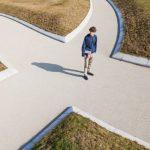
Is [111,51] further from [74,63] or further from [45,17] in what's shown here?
[45,17]

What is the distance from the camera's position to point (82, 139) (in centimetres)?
977

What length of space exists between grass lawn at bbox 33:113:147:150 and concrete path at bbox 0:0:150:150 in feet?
3.04

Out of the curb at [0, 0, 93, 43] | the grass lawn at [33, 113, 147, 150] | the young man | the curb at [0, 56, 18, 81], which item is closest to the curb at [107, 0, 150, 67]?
the young man

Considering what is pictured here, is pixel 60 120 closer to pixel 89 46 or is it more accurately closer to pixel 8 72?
pixel 89 46

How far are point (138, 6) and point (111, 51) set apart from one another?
6.16m

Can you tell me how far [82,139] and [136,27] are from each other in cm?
1038

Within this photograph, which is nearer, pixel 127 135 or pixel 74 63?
pixel 127 135

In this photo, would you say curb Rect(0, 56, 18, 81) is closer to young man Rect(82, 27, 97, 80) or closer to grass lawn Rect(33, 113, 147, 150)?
young man Rect(82, 27, 97, 80)

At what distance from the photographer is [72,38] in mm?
19062

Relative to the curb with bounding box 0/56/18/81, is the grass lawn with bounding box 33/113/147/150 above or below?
above

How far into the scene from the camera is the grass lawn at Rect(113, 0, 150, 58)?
16.2 meters

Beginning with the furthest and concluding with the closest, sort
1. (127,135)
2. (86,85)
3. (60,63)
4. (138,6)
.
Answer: (138,6) < (60,63) < (86,85) < (127,135)

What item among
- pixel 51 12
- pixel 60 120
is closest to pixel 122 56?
pixel 60 120

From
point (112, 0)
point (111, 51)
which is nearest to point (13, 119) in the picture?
point (111, 51)
